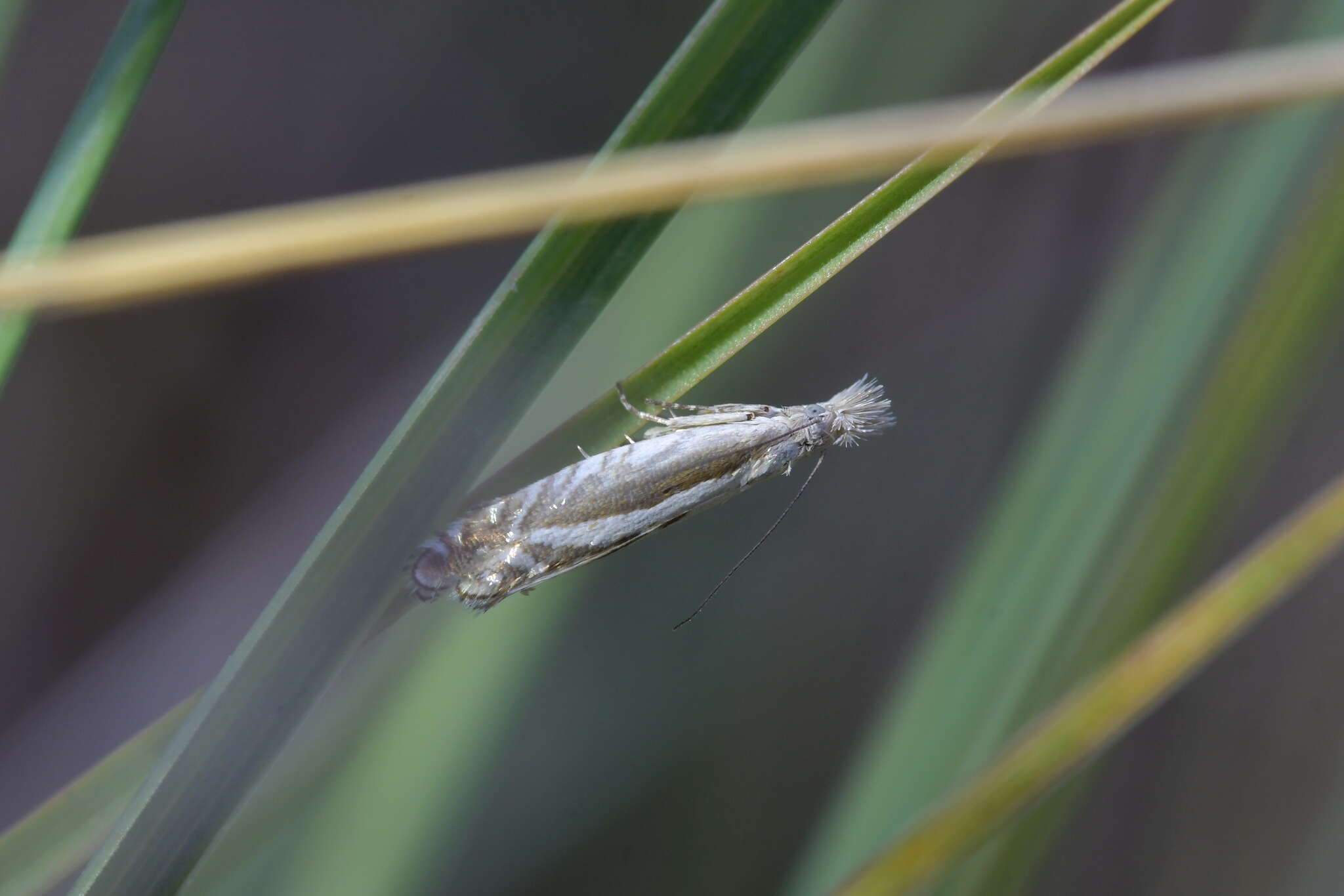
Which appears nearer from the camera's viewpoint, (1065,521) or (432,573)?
(432,573)

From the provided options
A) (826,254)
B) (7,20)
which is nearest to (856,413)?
(826,254)

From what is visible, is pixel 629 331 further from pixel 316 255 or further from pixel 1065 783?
pixel 1065 783

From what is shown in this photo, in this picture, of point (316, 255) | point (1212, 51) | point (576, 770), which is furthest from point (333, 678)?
point (1212, 51)

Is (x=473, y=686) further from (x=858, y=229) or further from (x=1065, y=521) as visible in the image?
(x=1065, y=521)

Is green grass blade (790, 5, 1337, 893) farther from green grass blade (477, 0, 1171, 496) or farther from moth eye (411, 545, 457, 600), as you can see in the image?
moth eye (411, 545, 457, 600)

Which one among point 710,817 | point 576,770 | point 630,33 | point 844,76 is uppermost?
point 630,33

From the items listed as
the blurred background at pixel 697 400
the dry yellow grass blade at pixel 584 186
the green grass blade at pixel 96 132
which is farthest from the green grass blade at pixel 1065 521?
the green grass blade at pixel 96 132
